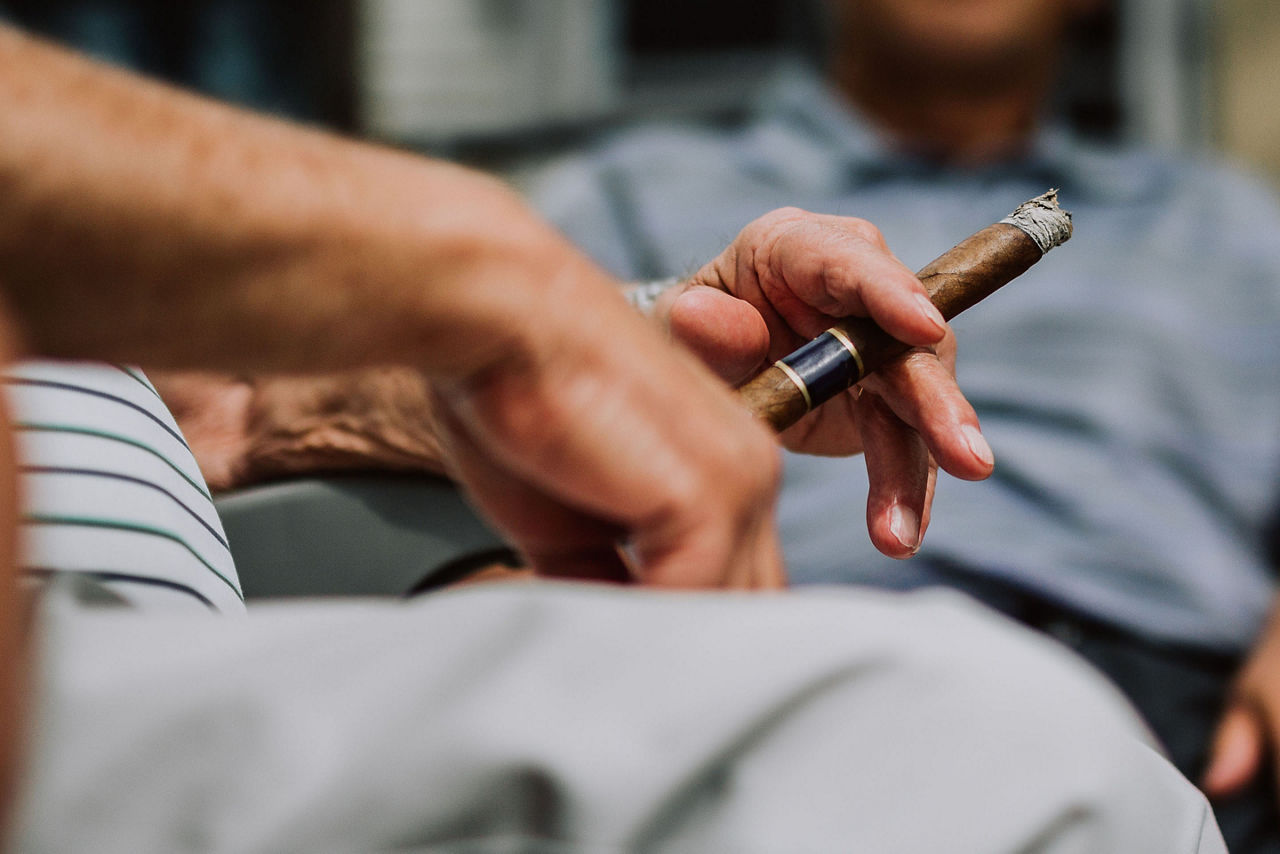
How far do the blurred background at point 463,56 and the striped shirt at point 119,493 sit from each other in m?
→ 2.19

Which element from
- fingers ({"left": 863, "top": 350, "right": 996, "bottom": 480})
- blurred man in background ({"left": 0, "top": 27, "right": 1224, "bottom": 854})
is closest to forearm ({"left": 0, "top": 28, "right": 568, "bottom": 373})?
blurred man in background ({"left": 0, "top": 27, "right": 1224, "bottom": 854})

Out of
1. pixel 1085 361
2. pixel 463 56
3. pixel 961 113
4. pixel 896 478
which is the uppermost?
pixel 463 56

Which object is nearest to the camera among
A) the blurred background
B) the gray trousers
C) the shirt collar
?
the gray trousers

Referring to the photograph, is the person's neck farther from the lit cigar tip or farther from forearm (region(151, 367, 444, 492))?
forearm (region(151, 367, 444, 492))

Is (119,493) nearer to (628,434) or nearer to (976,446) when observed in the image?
(628,434)

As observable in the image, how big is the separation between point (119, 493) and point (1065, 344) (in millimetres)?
1172

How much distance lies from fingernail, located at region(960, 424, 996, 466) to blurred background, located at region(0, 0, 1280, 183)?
2.24 metres

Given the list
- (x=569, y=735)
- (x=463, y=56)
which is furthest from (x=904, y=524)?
(x=463, y=56)

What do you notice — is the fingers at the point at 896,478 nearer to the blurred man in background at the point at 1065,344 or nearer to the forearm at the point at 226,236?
the forearm at the point at 226,236

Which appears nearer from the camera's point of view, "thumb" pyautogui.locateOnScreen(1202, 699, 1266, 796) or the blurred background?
"thumb" pyautogui.locateOnScreen(1202, 699, 1266, 796)

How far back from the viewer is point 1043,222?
540 mm

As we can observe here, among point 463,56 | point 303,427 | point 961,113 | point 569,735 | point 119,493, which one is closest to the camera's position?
point 569,735

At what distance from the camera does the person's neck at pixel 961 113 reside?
149 centimetres

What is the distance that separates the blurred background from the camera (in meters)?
2.75
